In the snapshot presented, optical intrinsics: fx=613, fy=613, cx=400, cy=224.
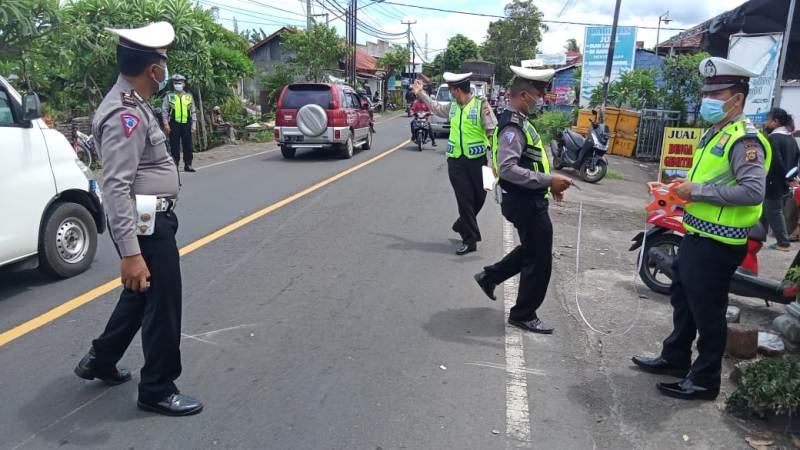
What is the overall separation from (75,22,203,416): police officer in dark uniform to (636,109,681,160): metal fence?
16311 millimetres

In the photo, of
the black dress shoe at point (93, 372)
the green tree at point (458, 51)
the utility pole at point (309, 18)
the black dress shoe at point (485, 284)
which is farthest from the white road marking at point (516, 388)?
the green tree at point (458, 51)

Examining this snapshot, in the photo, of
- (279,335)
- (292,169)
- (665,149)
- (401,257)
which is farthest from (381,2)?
(279,335)

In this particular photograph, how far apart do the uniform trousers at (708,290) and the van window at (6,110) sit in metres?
5.18

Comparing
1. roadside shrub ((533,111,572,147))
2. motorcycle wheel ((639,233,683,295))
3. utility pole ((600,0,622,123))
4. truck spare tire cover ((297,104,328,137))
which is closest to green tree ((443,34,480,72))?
roadside shrub ((533,111,572,147))

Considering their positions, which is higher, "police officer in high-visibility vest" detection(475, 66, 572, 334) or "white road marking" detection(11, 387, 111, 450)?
"police officer in high-visibility vest" detection(475, 66, 572, 334)

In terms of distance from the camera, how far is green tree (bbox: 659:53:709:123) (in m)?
16.7

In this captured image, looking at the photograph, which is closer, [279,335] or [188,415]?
[188,415]

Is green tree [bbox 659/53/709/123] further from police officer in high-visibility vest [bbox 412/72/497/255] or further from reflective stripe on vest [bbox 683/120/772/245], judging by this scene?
reflective stripe on vest [bbox 683/120/772/245]

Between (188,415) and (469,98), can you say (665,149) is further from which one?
(188,415)

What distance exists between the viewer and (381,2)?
3562cm

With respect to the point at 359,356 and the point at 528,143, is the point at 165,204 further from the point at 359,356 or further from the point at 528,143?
the point at 528,143

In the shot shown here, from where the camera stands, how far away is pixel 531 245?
456 centimetres

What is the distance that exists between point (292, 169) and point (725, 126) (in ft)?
34.4

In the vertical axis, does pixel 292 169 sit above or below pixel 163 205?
below
